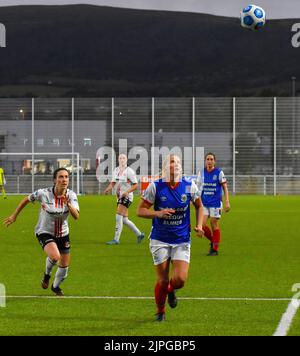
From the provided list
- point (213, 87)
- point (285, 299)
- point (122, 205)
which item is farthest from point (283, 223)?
point (213, 87)

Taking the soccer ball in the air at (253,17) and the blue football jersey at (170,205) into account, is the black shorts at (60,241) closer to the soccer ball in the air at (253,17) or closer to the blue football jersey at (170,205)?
the blue football jersey at (170,205)

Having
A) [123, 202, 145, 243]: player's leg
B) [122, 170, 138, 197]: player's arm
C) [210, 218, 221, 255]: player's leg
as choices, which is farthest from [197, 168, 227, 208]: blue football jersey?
[123, 202, 145, 243]: player's leg

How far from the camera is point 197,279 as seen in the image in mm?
13836

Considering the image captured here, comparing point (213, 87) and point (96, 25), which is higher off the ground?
point (96, 25)

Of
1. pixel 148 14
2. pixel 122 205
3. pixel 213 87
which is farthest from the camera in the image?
pixel 148 14

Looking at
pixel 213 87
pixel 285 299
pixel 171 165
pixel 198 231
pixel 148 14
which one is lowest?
pixel 285 299

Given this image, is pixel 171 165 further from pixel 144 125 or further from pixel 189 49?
pixel 189 49

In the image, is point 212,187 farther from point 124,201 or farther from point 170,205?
point 170,205

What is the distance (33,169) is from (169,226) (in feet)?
164

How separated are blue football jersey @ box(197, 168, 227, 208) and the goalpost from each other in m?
38.8

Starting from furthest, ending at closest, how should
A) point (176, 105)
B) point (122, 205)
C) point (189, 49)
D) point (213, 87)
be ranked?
point (189, 49)
point (213, 87)
point (176, 105)
point (122, 205)

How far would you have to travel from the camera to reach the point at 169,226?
10125 mm

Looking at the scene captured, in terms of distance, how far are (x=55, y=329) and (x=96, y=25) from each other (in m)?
194

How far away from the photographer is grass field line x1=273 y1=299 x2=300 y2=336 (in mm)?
9203
